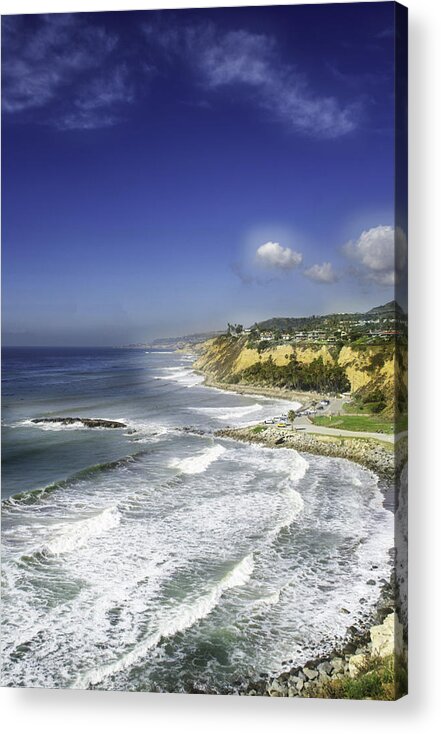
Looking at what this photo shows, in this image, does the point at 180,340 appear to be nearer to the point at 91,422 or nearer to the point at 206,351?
the point at 206,351

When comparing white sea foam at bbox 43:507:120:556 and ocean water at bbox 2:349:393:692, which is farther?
white sea foam at bbox 43:507:120:556

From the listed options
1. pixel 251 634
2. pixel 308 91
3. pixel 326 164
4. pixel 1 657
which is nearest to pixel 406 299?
pixel 326 164

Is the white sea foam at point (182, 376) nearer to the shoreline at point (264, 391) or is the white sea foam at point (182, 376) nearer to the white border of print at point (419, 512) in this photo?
the shoreline at point (264, 391)

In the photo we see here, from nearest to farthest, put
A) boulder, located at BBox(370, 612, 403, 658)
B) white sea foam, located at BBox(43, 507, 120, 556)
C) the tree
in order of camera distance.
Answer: boulder, located at BBox(370, 612, 403, 658) < white sea foam, located at BBox(43, 507, 120, 556) < the tree

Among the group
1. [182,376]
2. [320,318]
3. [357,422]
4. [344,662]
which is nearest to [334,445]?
[357,422]

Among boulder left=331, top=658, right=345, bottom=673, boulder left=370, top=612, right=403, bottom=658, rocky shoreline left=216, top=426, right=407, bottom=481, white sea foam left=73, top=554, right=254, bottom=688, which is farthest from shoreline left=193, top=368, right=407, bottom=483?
boulder left=331, top=658, right=345, bottom=673

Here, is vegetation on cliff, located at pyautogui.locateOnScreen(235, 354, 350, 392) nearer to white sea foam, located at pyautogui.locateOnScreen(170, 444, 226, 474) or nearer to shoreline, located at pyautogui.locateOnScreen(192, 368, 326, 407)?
shoreline, located at pyautogui.locateOnScreen(192, 368, 326, 407)

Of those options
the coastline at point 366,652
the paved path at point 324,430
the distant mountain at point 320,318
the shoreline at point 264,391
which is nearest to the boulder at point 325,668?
the coastline at point 366,652
